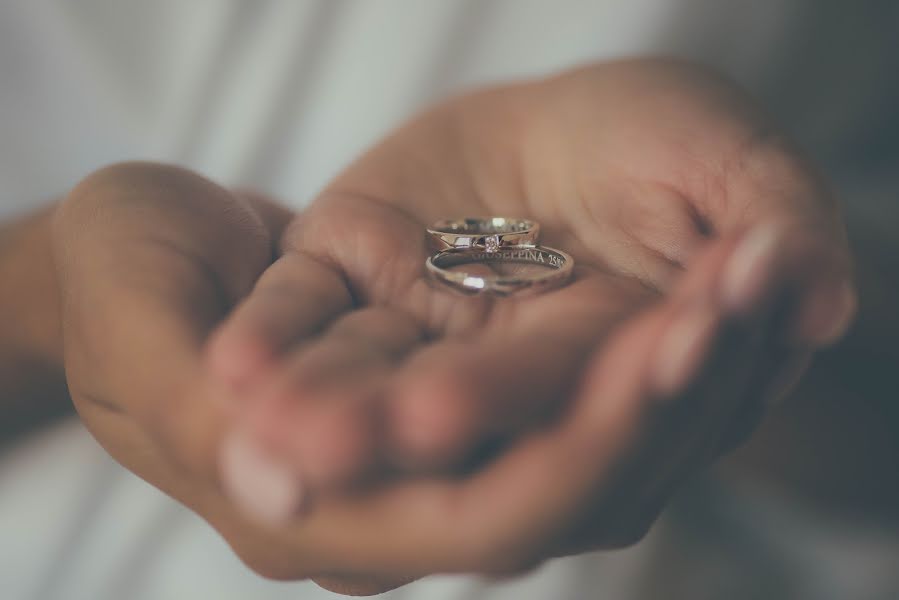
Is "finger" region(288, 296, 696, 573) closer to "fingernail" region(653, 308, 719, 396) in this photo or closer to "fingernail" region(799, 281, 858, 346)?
"fingernail" region(653, 308, 719, 396)

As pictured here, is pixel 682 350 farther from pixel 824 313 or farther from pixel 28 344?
pixel 28 344

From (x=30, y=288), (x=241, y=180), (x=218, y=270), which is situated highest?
(x=218, y=270)

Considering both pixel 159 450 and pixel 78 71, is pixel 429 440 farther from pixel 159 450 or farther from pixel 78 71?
pixel 78 71

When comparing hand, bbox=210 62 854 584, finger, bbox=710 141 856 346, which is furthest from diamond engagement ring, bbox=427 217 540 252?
finger, bbox=710 141 856 346

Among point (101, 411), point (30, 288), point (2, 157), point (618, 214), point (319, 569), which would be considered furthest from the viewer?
point (2, 157)

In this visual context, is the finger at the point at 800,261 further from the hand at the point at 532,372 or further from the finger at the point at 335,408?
the finger at the point at 335,408

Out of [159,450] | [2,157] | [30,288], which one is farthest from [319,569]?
[2,157]
